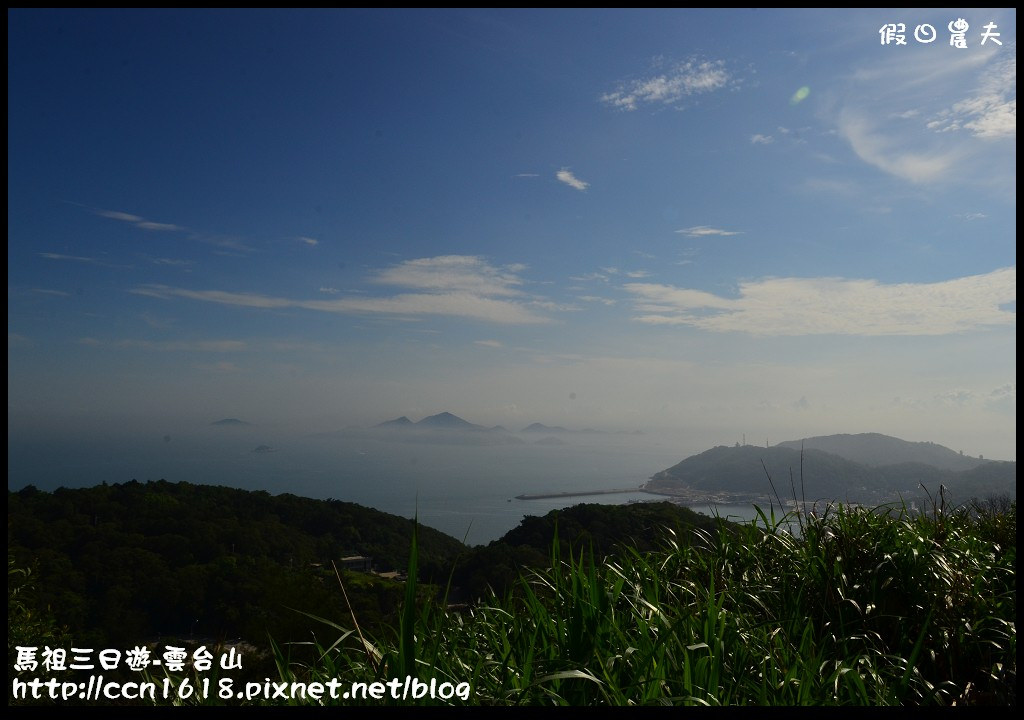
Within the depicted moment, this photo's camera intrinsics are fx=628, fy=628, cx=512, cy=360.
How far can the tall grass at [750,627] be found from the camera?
7.57ft

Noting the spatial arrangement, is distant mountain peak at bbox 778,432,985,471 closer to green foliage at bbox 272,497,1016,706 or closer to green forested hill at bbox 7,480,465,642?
green forested hill at bbox 7,480,465,642

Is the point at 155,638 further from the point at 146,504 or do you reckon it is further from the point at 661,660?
the point at 661,660

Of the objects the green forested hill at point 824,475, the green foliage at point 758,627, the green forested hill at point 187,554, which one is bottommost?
the green forested hill at point 187,554

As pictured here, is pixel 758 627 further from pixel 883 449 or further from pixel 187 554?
pixel 883 449

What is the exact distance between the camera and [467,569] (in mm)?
12188

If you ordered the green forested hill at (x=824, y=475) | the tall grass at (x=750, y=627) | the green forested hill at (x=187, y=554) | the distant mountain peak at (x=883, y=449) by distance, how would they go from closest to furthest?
the tall grass at (x=750, y=627)
the green forested hill at (x=187, y=554)
the green forested hill at (x=824, y=475)
the distant mountain peak at (x=883, y=449)

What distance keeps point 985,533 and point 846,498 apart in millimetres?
1282

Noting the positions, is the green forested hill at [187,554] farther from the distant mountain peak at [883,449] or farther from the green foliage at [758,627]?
the distant mountain peak at [883,449]

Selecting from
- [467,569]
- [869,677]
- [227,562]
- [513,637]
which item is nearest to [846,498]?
[869,677]

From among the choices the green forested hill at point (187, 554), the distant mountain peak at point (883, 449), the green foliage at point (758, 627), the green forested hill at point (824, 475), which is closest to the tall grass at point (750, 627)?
the green foliage at point (758, 627)

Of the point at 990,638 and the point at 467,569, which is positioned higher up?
the point at 990,638

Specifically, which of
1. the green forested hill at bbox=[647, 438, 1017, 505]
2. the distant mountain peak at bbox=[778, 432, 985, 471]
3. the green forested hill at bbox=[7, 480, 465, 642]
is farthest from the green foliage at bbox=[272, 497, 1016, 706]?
the distant mountain peak at bbox=[778, 432, 985, 471]

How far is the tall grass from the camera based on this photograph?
231 centimetres

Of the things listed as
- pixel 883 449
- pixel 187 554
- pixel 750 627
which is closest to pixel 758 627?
pixel 750 627
